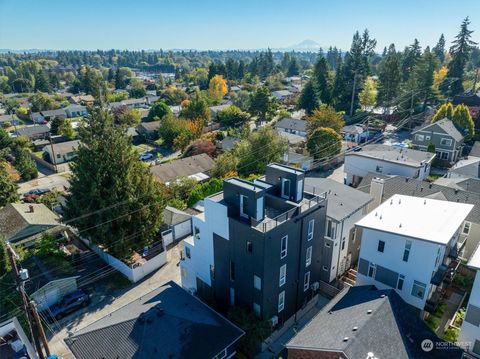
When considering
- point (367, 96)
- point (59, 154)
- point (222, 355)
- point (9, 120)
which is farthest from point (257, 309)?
point (9, 120)

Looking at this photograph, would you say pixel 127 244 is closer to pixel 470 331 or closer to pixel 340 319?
pixel 340 319

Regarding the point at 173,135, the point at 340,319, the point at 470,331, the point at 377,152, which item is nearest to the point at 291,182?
the point at 340,319

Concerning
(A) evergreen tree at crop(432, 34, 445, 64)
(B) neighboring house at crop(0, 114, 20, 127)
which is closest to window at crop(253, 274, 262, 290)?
(B) neighboring house at crop(0, 114, 20, 127)

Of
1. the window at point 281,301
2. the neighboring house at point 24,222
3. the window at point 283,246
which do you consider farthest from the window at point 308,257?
the neighboring house at point 24,222

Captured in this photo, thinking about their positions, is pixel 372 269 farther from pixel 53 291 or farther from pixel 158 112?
pixel 158 112

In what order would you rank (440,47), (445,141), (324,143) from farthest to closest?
(440,47) → (445,141) → (324,143)

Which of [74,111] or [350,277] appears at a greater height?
[74,111]

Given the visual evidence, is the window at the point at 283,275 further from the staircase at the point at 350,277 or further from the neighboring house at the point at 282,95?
the neighboring house at the point at 282,95
